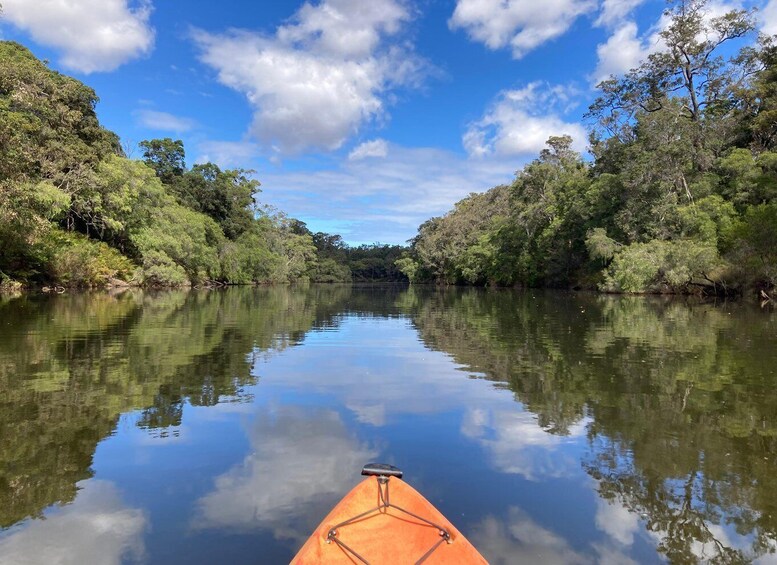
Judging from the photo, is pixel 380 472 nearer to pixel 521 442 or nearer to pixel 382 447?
pixel 382 447

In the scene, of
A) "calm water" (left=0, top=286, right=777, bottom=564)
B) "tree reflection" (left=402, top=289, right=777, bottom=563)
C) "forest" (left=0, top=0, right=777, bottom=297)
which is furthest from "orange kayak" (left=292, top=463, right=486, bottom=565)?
"forest" (left=0, top=0, right=777, bottom=297)

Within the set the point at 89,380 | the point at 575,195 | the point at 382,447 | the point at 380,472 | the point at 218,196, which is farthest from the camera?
the point at 218,196

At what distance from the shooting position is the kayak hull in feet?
10.6

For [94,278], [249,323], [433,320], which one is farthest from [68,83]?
[433,320]

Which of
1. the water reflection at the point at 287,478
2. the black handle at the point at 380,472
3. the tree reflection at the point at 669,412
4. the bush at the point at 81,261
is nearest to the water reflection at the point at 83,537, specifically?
the water reflection at the point at 287,478

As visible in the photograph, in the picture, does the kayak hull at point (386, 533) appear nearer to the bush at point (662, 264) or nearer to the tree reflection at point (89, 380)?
the tree reflection at point (89, 380)

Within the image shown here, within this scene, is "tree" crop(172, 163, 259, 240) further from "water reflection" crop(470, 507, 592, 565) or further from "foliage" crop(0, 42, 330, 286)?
"water reflection" crop(470, 507, 592, 565)

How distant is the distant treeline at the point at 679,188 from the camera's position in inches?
1291

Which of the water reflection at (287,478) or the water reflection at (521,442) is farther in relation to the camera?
the water reflection at (521,442)

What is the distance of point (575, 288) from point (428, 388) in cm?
4943

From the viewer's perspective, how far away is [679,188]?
3966 centimetres

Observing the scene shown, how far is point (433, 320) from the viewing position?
21.7m

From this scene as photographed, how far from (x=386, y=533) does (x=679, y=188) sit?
42.9 m

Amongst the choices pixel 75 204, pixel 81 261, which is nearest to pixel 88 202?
pixel 75 204
